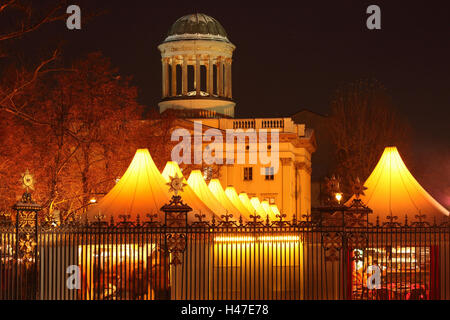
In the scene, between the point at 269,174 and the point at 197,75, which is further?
the point at 197,75

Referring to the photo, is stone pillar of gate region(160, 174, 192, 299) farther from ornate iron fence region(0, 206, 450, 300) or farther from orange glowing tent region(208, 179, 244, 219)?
orange glowing tent region(208, 179, 244, 219)

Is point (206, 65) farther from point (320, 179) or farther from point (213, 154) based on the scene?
point (213, 154)

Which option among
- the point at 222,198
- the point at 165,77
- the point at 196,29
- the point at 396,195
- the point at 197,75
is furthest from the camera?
the point at 165,77

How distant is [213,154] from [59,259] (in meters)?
66.7

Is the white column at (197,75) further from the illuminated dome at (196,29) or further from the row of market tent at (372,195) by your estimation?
the row of market tent at (372,195)

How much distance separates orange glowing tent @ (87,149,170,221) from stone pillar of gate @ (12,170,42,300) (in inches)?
151

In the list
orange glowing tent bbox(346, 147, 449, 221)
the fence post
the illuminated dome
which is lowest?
the fence post

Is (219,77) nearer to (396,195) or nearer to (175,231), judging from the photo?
(396,195)

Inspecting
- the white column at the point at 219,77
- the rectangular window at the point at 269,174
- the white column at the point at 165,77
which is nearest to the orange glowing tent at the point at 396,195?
the rectangular window at the point at 269,174

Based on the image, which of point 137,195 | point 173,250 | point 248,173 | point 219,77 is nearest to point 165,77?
point 219,77

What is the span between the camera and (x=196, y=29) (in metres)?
117

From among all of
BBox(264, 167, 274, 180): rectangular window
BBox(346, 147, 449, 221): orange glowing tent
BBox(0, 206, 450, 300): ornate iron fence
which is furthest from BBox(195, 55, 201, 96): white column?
BBox(0, 206, 450, 300): ornate iron fence

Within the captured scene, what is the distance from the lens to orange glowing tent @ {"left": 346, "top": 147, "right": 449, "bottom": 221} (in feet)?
98.4

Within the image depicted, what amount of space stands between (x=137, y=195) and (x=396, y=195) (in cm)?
704
